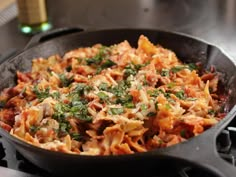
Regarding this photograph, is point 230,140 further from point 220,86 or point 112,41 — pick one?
point 112,41

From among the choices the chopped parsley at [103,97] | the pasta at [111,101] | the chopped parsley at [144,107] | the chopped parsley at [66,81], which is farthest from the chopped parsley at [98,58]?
the chopped parsley at [144,107]

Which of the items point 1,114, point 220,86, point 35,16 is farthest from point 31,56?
point 220,86

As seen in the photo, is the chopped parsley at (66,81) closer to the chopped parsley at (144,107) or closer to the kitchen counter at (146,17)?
the chopped parsley at (144,107)

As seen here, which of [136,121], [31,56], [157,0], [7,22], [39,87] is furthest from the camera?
[157,0]

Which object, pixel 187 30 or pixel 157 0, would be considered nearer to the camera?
pixel 187 30

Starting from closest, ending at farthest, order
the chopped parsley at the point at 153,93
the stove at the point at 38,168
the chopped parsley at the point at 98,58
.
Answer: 1. the stove at the point at 38,168
2. the chopped parsley at the point at 153,93
3. the chopped parsley at the point at 98,58

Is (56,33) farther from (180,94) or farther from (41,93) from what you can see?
(180,94)

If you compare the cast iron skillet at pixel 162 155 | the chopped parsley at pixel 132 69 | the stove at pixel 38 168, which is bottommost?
the stove at pixel 38 168
